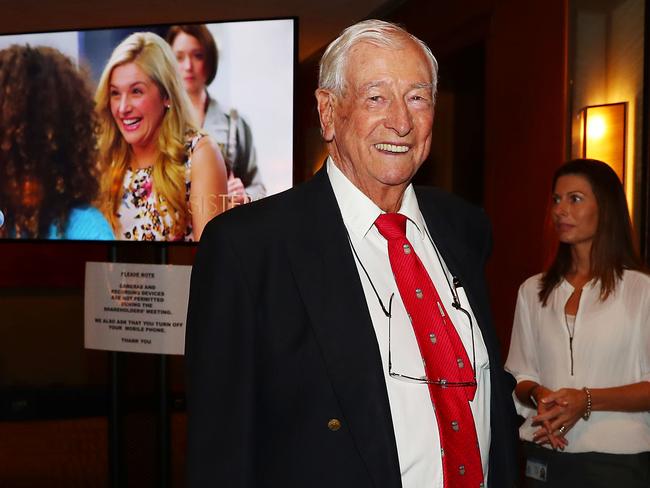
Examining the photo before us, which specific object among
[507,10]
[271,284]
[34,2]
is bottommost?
[271,284]

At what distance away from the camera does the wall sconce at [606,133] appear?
3.91 metres

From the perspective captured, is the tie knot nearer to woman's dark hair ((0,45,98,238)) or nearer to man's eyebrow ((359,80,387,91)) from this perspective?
man's eyebrow ((359,80,387,91))

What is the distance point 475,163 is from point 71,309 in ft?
13.4

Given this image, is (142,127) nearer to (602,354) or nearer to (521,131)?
(602,354)

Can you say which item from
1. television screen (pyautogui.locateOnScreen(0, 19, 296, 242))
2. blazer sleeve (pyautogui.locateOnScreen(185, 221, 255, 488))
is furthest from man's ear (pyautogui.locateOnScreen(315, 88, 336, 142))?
television screen (pyautogui.locateOnScreen(0, 19, 296, 242))

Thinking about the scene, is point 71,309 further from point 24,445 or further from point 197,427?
point 197,427

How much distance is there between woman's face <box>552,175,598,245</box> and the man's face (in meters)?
1.24

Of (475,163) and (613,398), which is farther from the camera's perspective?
(475,163)

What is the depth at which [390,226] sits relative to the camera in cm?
145

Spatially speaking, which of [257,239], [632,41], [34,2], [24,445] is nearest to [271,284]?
[257,239]

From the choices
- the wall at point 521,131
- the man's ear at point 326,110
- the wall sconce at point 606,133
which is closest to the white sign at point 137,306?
the man's ear at point 326,110

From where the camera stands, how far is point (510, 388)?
5.01 ft

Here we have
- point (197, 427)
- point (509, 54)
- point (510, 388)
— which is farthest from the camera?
point (509, 54)

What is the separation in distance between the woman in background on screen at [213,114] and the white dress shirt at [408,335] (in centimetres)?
114
